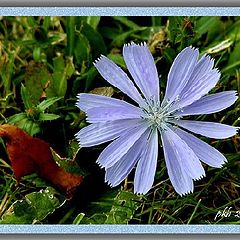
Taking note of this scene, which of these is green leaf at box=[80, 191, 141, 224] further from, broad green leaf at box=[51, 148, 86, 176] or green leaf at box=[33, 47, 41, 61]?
green leaf at box=[33, 47, 41, 61]

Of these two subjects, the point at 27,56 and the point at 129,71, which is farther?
the point at 27,56

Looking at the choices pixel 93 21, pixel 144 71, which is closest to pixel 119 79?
pixel 144 71

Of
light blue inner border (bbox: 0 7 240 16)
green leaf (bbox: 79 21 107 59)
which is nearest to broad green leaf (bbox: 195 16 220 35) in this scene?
light blue inner border (bbox: 0 7 240 16)

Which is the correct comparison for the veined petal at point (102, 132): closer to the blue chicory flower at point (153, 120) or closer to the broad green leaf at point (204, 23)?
the blue chicory flower at point (153, 120)

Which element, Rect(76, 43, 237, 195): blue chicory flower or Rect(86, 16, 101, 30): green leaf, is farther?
Rect(86, 16, 101, 30): green leaf

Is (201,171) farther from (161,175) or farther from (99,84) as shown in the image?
(99,84)

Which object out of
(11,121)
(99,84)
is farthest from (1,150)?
(99,84)
